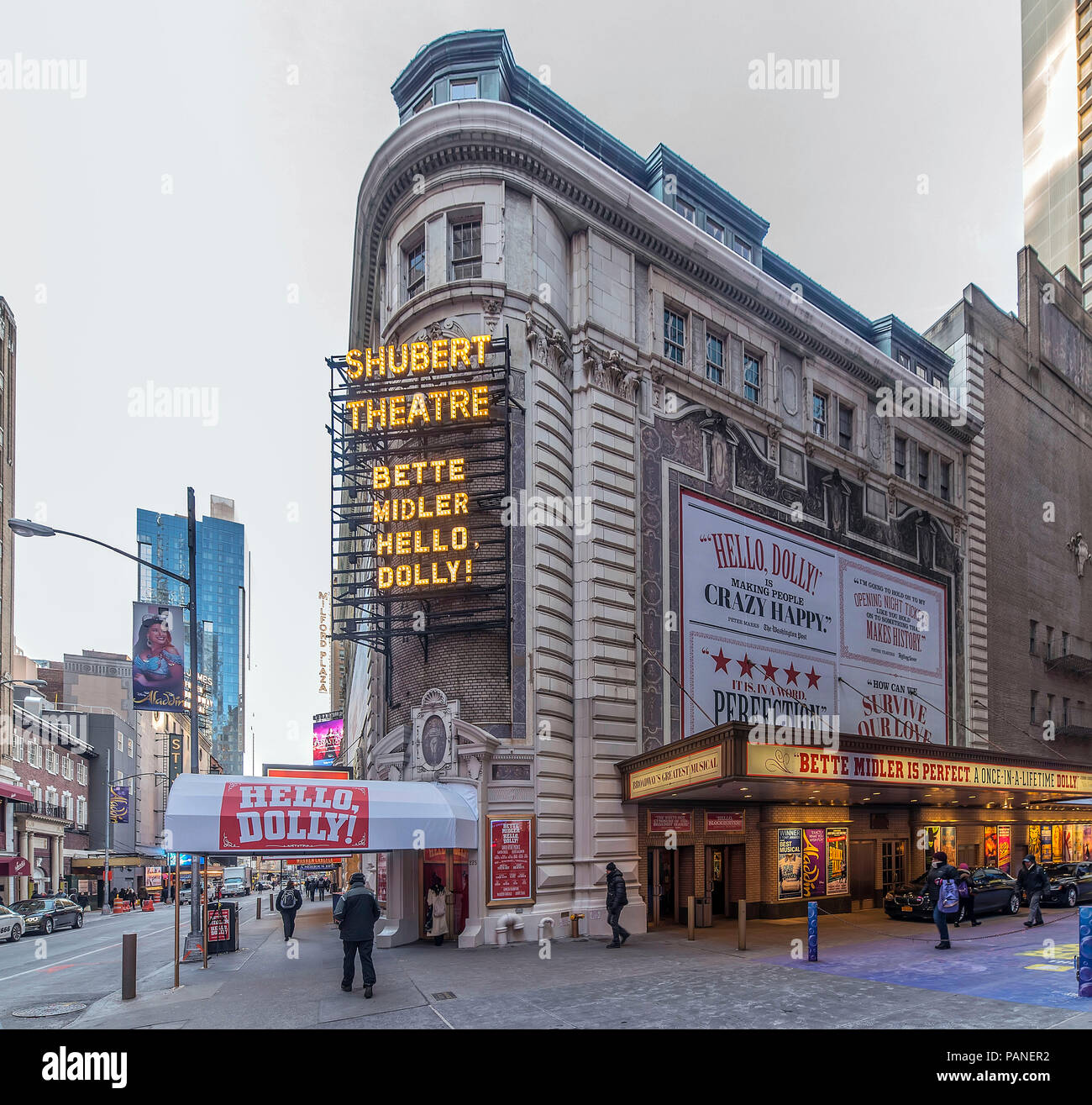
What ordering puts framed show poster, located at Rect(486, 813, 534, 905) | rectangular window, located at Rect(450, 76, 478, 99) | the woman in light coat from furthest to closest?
rectangular window, located at Rect(450, 76, 478, 99) < the woman in light coat < framed show poster, located at Rect(486, 813, 534, 905)

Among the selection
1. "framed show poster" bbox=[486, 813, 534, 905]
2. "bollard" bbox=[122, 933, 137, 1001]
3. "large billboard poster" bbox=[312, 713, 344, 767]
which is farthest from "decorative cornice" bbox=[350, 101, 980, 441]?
"large billboard poster" bbox=[312, 713, 344, 767]

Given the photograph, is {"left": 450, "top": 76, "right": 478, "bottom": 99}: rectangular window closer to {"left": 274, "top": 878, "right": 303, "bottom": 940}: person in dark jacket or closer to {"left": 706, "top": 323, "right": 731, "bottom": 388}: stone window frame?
{"left": 706, "top": 323, "right": 731, "bottom": 388}: stone window frame

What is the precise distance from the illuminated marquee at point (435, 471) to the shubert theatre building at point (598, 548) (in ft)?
0.29

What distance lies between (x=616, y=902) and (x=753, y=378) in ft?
60.8

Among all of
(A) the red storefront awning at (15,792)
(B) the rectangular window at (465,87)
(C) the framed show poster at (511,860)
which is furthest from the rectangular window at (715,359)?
(A) the red storefront awning at (15,792)

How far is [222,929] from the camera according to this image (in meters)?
21.7

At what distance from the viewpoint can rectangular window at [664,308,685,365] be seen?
29172 millimetres

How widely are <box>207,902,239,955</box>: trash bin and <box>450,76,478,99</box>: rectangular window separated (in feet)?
74.4

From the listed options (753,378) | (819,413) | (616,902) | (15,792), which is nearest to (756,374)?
(753,378)

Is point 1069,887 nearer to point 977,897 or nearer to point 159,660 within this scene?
point 977,897

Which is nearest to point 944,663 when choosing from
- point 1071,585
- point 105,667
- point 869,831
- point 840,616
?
point 840,616

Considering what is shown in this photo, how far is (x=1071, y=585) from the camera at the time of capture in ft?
Answer: 158

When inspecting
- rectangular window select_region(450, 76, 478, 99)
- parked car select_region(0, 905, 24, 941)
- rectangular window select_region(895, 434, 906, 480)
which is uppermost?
rectangular window select_region(450, 76, 478, 99)

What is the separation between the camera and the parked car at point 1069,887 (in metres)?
29.5
